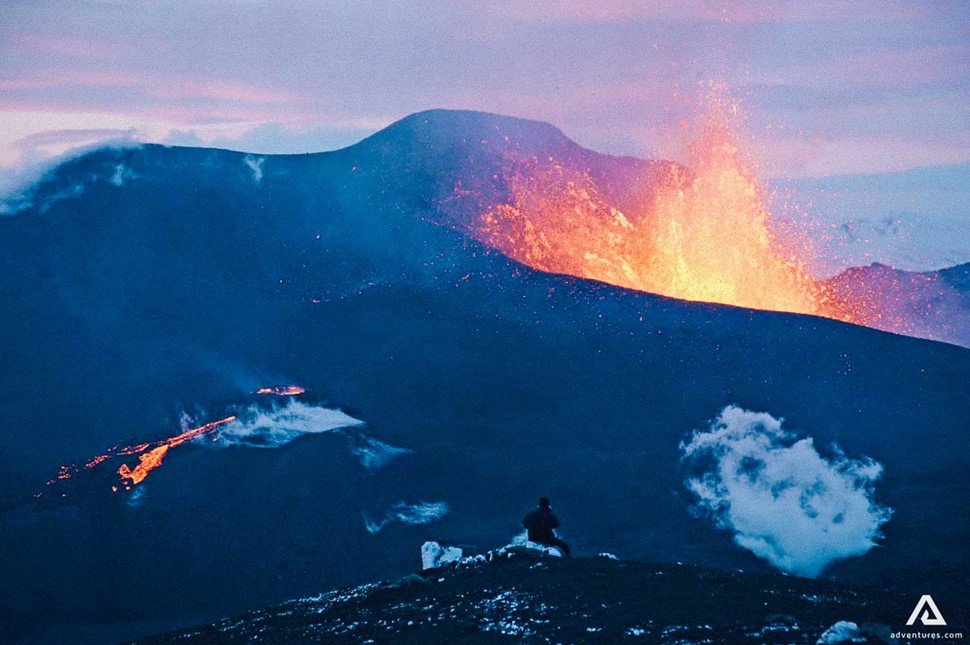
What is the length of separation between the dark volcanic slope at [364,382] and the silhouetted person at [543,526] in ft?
43.6

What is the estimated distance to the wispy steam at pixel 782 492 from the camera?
118 feet

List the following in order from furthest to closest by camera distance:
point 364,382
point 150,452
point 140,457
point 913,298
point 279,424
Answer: point 913,298 → point 364,382 → point 279,424 → point 150,452 → point 140,457

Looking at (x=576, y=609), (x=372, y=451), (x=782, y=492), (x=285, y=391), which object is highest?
(x=285, y=391)

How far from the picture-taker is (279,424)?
4603 cm

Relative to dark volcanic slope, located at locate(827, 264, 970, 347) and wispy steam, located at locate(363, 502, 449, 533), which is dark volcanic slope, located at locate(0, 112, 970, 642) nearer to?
wispy steam, located at locate(363, 502, 449, 533)

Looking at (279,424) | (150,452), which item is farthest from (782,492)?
(150,452)

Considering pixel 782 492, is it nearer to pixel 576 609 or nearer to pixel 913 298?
pixel 576 609

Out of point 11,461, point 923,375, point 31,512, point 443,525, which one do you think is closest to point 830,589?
point 443,525

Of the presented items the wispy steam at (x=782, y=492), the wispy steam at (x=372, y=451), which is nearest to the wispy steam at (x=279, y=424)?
the wispy steam at (x=372, y=451)

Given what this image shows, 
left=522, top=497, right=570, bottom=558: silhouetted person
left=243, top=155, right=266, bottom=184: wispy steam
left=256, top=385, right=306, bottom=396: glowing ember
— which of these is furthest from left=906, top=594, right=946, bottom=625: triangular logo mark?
left=243, top=155, right=266, bottom=184: wispy steam

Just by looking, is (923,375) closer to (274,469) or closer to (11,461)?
(274,469)

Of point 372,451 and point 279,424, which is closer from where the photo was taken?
point 372,451

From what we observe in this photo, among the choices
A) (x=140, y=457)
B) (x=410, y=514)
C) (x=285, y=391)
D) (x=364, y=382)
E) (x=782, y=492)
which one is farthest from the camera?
(x=364, y=382)

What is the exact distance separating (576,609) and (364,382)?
32.3 metres
